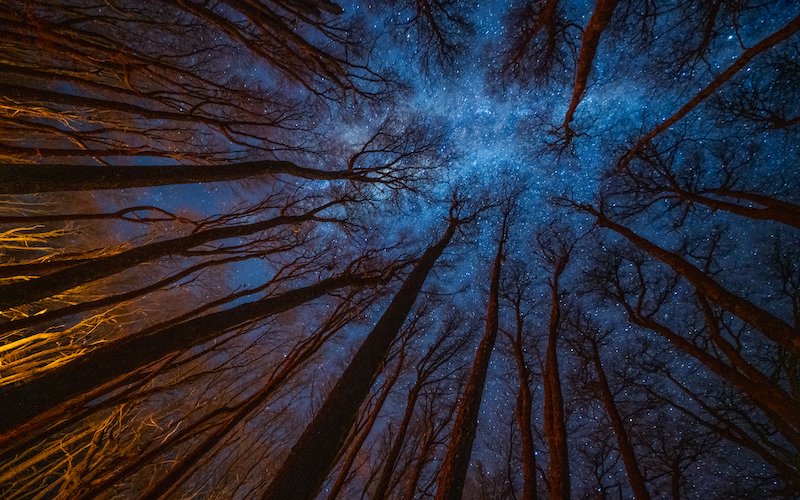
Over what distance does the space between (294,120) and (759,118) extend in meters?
9.94

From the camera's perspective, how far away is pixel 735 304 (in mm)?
5062

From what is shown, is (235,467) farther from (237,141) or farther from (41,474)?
(237,141)

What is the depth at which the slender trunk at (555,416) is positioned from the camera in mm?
5785

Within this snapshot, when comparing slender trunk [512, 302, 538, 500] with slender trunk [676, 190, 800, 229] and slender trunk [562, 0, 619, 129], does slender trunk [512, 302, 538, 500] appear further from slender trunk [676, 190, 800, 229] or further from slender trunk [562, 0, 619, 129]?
slender trunk [562, 0, 619, 129]

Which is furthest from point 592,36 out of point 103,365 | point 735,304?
point 103,365

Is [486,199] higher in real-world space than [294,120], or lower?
higher

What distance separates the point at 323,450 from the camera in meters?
3.28

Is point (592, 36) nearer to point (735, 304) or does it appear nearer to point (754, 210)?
point (754, 210)

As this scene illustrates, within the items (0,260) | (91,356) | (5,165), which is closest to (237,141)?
(5,165)

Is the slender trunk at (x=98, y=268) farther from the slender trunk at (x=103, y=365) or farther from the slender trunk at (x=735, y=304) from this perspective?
the slender trunk at (x=735, y=304)

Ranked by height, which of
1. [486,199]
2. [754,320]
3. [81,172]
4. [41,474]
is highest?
[486,199]

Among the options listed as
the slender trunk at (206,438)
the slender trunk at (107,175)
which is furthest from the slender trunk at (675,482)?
the slender trunk at (107,175)

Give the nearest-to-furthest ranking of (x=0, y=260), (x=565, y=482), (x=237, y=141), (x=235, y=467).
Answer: (x=565, y=482) → (x=237, y=141) → (x=0, y=260) → (x=235, y=467)

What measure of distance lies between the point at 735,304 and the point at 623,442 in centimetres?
430
